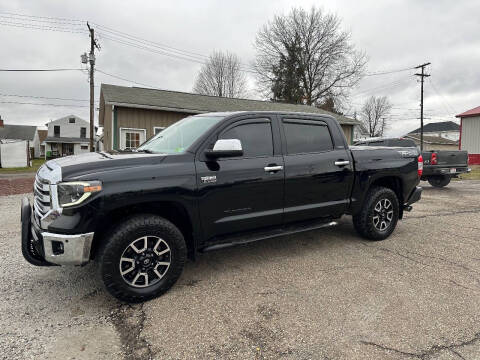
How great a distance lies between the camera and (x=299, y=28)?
36531 millimetres

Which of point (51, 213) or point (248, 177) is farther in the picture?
point (248, 177)

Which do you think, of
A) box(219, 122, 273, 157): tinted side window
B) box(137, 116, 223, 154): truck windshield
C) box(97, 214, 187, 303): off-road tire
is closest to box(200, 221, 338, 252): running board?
box(97, 214, 187, 303): off-road tire

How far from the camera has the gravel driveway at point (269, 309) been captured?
2.32 metres

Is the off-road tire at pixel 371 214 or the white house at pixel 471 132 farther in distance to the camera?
the white house at pixel 471 132

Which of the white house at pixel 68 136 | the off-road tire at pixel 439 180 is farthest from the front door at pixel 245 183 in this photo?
the white house at pixel 68 136

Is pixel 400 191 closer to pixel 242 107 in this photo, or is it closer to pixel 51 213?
pixel 51 213

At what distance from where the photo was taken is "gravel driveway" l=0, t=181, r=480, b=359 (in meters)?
2.32

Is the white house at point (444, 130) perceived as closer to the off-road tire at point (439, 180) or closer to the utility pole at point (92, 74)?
the off-road tire at point (439, 180)

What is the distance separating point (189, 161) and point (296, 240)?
2442 mm

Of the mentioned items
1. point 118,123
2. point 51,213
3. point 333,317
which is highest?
point 118,123

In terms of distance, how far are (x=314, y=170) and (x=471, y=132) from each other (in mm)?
29356

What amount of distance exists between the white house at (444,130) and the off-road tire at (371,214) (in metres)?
72.8

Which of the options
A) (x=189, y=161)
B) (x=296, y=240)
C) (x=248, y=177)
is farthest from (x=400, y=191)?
(x=189, y=161)

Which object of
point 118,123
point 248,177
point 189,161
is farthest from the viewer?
point 118,123
